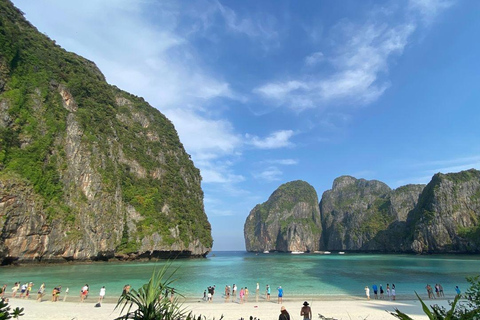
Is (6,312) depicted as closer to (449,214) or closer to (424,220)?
(424,220)

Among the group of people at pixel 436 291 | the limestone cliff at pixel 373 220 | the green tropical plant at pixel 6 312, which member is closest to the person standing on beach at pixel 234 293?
the group of people at pixel 436 291

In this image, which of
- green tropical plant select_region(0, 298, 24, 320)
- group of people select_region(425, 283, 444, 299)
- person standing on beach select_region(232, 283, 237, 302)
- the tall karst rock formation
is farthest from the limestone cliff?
green tropical plant select_region(0, 298, 24, 320)

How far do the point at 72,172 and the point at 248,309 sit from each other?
166ft

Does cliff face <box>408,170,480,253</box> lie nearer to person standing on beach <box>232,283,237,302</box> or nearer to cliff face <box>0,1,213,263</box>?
cliff face <box>0,1,213,263</box>

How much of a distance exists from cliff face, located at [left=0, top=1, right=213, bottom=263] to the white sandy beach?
3072cm

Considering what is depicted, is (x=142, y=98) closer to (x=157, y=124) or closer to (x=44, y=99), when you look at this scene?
(x=157, y=124)

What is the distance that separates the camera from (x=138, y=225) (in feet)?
214

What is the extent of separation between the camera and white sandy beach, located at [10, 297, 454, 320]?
49.7 ft

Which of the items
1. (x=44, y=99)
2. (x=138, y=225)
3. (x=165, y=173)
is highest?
(x=44, y=99)

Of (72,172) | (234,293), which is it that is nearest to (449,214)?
(234,293)

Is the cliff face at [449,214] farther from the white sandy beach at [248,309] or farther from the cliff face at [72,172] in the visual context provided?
the white sandy beach at [248,309]

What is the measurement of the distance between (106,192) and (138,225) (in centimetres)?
1183

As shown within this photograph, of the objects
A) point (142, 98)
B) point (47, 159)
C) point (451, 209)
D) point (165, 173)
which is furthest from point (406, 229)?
point (47, 159)

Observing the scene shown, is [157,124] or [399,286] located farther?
[157,124]
